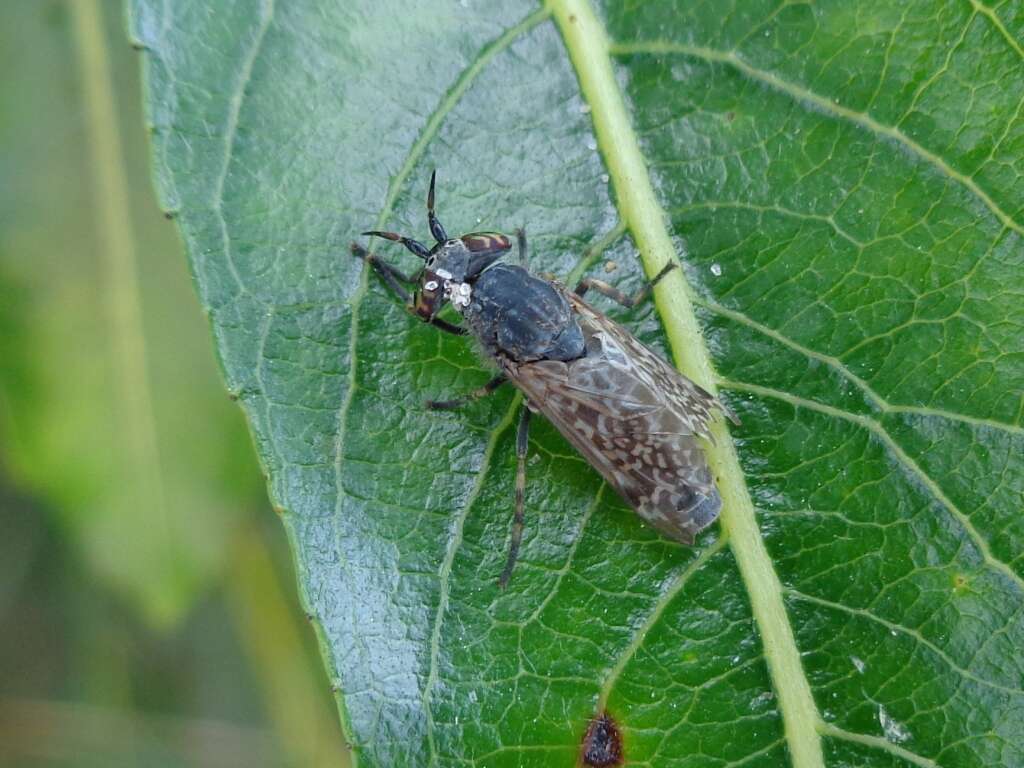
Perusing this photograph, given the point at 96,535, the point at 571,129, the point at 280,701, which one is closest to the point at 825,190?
the point at 571,129

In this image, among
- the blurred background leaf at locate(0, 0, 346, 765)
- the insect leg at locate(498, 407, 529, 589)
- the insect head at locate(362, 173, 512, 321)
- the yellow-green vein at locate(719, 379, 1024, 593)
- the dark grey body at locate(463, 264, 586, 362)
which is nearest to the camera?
the yellow-green vein at locate(719, 379, 1024, 593)

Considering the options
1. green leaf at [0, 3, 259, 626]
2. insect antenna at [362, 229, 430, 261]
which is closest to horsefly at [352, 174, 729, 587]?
insect antenna at [362, 229, 430, 261]

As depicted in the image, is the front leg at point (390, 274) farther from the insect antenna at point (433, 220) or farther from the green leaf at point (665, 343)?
the insect antenna at point (433, 220)

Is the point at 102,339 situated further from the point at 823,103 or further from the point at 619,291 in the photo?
the point at 823,103

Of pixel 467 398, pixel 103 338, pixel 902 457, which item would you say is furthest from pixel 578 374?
pixel 103 338

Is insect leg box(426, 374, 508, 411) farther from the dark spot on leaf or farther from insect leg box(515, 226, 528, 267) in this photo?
the dark spot on leaf

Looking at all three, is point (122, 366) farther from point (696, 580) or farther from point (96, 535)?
point (696, 580)

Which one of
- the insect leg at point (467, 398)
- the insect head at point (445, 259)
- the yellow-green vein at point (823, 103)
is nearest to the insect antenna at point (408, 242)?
the insect head at point (445, 259)
